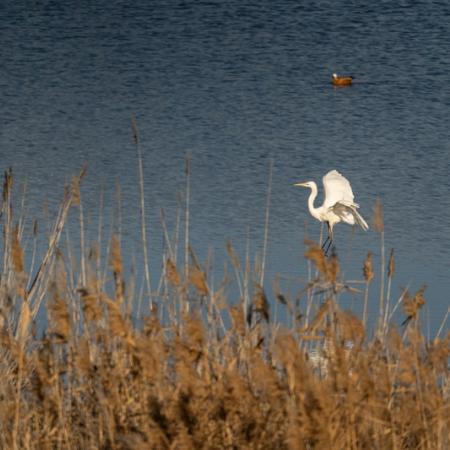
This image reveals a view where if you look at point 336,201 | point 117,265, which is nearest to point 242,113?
point 336,201

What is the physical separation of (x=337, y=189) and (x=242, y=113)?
8.59 feet

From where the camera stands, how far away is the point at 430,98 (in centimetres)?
1134

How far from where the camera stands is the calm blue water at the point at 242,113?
24.8 ft

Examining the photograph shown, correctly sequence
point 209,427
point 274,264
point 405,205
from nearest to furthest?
point 209,427 < point 274,264 < point 405,205

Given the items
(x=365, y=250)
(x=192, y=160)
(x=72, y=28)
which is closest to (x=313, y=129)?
(x=192, y=160)

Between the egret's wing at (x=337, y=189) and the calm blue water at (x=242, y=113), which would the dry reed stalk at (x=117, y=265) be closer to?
the calm blue water at (x=242, y=113)

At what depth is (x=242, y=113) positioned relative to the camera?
10.7 metres

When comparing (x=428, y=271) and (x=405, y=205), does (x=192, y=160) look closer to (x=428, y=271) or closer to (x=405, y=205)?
(x=405, y=205)

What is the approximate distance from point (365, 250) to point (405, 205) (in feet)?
3.33

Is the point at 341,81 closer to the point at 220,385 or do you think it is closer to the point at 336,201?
the point at 336,201

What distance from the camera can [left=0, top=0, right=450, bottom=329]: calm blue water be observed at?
7566 mm

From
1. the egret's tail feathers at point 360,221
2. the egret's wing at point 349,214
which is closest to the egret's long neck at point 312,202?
the egret's wing at point 349,214

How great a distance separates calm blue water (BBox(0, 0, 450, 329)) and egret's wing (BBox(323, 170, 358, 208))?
0.20 meters

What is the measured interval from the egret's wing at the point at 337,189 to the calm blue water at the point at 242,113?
203mm
